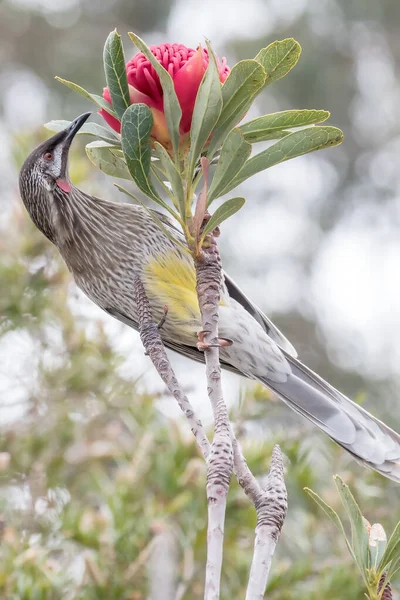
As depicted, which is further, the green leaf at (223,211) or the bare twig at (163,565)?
the bare twig at (163,565)

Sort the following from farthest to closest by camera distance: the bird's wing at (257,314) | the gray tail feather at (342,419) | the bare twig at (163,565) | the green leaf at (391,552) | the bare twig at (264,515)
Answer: the bird's wing at (257,314)
the bare twig at (163,565)
the gray tail feather at (342,419)
the green leaf at (391,552)
the bare twig at (264,515)

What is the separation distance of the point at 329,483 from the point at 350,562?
19.8 inches

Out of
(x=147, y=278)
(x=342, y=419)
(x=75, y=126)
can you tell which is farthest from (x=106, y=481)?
(x=75, y=126)

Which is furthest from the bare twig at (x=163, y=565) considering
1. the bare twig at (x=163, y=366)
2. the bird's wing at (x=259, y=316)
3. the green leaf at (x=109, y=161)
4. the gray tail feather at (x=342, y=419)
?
the green leaf at (x=109, y=161)

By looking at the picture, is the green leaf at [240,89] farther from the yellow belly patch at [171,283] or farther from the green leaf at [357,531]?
the yellow belly patch at [171,283]

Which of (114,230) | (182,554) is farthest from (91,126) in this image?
(182,554)

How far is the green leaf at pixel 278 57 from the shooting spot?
1328 millimetres

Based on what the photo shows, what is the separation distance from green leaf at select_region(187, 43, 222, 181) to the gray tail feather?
96 centimetres

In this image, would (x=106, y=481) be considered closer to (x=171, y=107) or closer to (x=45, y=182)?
(x=45, y=182)

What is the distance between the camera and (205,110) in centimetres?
129

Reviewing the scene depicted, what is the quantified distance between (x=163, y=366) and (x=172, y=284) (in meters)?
0.90

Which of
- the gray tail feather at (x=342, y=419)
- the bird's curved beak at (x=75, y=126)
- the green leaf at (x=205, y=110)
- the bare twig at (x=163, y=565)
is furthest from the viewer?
the bare twig at (x=163, y=565)

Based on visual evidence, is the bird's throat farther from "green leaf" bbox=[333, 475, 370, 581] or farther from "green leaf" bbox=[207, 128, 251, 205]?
"green leaf" bbox=[333, 475, 370, 581]

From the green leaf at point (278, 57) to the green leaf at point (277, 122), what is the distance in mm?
60
